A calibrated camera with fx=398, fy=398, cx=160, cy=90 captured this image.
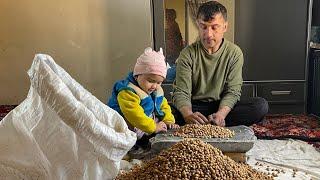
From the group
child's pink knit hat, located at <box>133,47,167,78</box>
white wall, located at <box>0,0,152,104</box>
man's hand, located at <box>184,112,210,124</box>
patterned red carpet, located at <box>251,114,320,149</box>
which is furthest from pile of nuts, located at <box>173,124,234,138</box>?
white wall, located at <box>0,0,152,104</box>

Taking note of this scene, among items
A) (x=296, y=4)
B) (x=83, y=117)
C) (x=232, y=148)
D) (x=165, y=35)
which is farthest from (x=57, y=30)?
(x=83, y=117)

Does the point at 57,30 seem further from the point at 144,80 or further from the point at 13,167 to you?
the point at 13,167

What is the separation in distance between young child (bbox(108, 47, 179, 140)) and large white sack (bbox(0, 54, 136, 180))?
1.76ft

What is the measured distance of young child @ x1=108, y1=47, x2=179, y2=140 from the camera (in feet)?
5.41

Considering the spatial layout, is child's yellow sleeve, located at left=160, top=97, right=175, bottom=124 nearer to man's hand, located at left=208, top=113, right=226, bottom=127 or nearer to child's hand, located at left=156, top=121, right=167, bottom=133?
child's hand, located at left=156, top=121, right=167, bottom=133

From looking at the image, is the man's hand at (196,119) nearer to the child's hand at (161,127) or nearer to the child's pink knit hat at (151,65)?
the child's hand at (161,127)

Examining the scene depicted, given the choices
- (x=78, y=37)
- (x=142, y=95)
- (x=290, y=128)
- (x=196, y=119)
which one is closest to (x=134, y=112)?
(x=142, y=95)

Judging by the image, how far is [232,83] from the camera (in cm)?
199

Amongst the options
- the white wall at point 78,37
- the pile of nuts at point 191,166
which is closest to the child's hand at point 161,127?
the pile of nuts at point 191,166

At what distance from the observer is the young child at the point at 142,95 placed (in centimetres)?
165

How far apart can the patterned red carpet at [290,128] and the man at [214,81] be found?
18cm

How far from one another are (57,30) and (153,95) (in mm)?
1401

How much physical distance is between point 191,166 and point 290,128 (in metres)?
1.27

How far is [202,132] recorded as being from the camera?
1.61 meters
